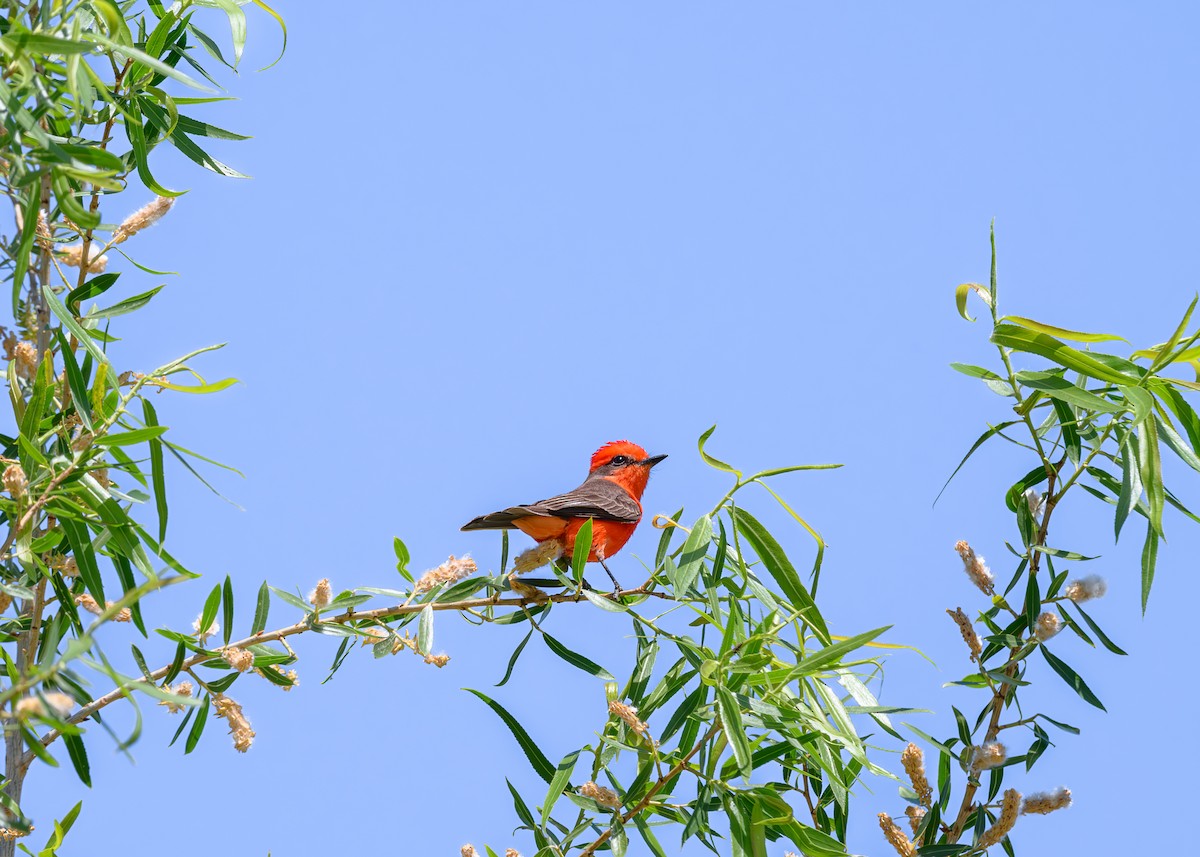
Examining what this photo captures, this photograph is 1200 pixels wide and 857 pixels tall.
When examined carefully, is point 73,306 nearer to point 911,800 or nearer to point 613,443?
point 911,800

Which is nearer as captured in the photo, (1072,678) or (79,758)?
(79,758)

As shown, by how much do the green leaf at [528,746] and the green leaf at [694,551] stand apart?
49 centimetres

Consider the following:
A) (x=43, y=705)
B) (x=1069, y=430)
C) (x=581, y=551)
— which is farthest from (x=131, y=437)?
(x=1069, y=430)

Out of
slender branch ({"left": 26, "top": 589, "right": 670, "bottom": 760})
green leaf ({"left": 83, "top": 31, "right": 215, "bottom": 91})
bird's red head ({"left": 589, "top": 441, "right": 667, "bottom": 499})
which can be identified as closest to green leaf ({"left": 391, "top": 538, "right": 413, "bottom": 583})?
slender branch ({"left": 26, "top": 589, "right": 670, "bottom": 760})

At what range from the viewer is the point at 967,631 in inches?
103

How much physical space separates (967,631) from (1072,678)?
0.35m

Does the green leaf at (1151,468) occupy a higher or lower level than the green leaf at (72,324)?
higher

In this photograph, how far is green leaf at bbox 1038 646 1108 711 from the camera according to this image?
2.76 m

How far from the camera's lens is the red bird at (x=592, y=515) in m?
3.84

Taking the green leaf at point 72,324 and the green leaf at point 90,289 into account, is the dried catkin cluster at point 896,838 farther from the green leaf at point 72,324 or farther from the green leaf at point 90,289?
the green leaf at point 90,289

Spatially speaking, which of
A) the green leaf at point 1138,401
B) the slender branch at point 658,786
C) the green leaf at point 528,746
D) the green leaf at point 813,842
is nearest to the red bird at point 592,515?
the green leaf at point 528,746

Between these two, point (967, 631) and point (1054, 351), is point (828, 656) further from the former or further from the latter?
point (1054, 351)

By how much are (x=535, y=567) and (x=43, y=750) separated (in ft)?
4.26

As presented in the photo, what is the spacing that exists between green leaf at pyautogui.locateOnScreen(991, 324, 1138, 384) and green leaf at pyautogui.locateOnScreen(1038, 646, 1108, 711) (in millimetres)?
618
